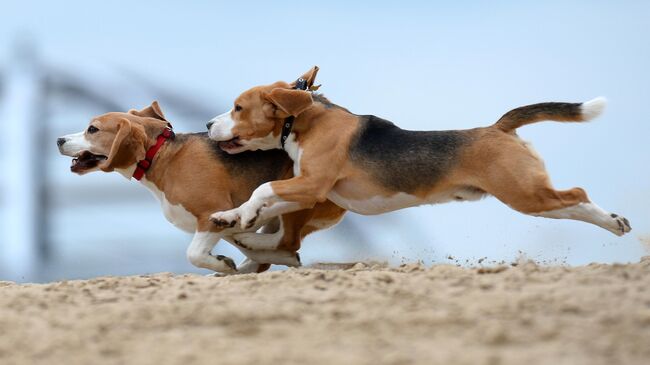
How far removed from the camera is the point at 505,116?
339 inches

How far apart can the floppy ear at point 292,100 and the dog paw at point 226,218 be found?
1022mm

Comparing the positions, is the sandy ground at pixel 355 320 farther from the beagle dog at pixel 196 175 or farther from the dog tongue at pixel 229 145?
the dog tongue at pixel 229 145

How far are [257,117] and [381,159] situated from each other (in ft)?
3.89

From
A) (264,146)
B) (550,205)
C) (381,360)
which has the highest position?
(264,146)

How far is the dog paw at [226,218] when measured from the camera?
838 cm

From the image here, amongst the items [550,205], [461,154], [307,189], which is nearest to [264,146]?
[307,189]

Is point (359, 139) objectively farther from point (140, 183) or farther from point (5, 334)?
point (5, 334)

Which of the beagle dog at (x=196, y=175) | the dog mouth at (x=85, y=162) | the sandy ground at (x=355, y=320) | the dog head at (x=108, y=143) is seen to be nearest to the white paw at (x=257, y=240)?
the beagle dog at (x=196, y=175)

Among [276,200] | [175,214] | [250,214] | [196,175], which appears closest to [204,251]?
[175,214]

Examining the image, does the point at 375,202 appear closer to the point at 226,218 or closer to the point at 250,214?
the point at 250,214

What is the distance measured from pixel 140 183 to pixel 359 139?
2.20 meters

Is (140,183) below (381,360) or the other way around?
the other way around

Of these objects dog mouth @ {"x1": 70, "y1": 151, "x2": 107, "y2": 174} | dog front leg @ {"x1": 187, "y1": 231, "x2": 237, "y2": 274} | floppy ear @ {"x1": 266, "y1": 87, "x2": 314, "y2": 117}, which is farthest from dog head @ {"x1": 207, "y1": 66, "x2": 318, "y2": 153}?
dog mouth @ {"x1": 70, "y1": 151, "x2": 107, "y2": 174}

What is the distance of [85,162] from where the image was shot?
916 cm
